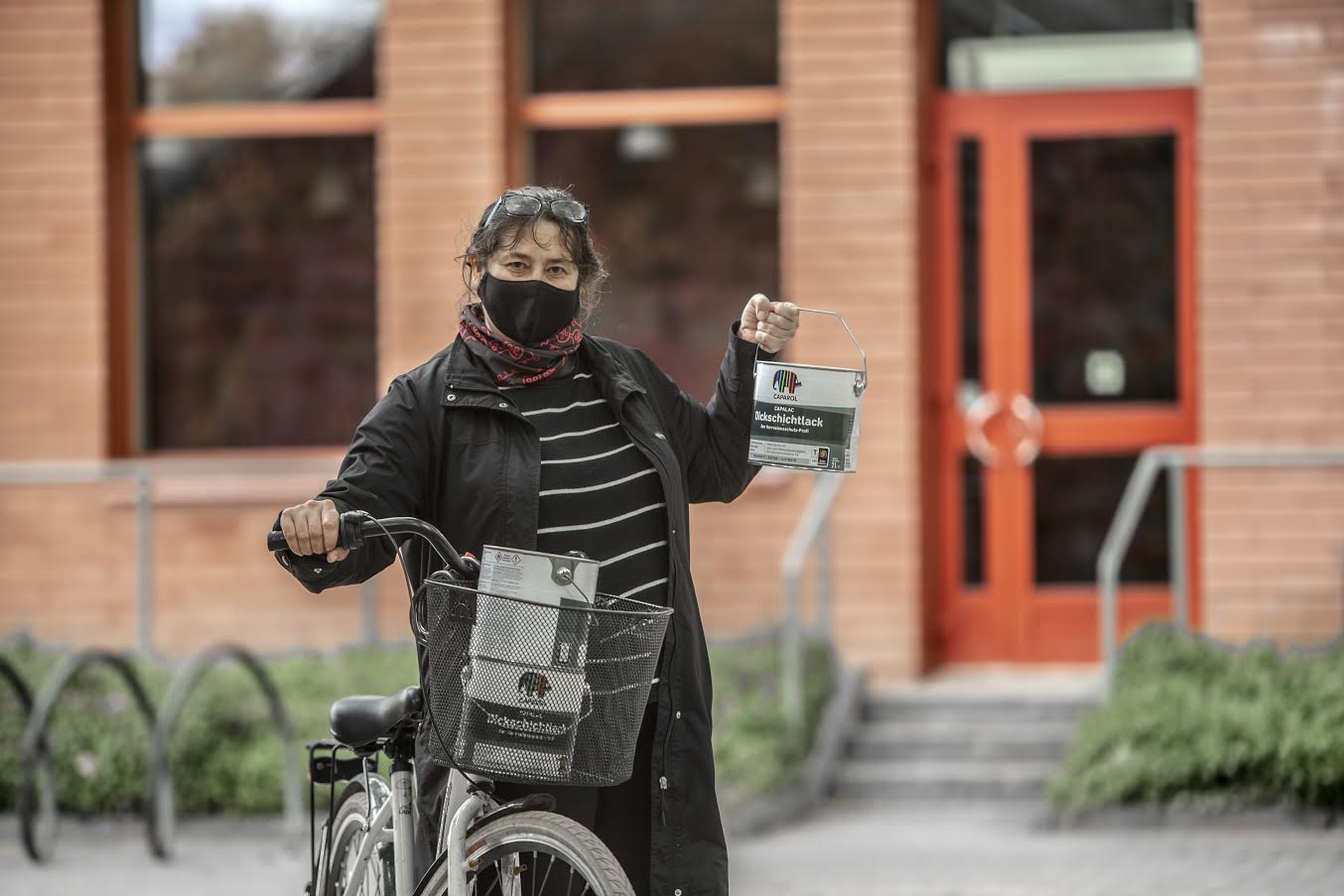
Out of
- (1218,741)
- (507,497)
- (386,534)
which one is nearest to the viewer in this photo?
(386,534)

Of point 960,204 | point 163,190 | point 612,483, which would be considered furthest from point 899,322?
point 612,483

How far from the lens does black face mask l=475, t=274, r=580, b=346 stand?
384 centimetres

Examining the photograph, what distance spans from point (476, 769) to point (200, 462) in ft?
24.9

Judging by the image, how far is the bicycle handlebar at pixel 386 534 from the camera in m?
3.49

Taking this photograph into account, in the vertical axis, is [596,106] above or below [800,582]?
above

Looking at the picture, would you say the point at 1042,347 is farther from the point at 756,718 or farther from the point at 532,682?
the point at 532,682

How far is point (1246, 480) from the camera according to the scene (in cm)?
962

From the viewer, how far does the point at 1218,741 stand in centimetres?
797

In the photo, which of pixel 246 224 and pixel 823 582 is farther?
pixel 246 224

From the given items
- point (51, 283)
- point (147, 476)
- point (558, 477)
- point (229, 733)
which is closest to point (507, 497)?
point (558, 477)

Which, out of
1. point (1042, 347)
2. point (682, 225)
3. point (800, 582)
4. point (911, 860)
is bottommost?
point (911, 860)

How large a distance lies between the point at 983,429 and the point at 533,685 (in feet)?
23.3

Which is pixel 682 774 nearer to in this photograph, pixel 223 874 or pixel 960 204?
pixel 223 874

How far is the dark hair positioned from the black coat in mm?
159
